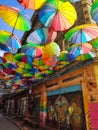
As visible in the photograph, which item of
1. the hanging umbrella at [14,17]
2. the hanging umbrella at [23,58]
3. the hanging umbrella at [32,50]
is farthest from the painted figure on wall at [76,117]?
the hanging umbrella at [14,17]

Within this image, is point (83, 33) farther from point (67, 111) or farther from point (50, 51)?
point (67, 111)

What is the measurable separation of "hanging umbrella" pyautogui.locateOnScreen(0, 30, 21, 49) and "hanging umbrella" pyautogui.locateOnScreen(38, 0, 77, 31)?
2.29m

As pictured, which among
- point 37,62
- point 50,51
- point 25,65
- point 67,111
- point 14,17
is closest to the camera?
point 14,17

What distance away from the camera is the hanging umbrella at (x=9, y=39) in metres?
7.91

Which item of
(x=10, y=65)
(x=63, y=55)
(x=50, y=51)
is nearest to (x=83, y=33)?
(x=50, y=51)

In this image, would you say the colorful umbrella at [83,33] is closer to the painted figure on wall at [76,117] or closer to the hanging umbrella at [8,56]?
the hanging umbrella at [8,56]

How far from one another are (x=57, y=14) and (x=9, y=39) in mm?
3157

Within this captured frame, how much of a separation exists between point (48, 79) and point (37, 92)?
4.22 metres

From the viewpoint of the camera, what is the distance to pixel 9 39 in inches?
328

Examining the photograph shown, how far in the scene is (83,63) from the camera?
11.3m

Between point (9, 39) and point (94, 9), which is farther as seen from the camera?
point (9, 39)

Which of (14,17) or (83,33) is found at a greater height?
(14,17)

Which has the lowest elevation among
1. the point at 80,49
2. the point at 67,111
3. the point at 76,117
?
the point at 76,117

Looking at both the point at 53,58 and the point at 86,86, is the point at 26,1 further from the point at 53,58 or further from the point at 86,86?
the point at 86,86
